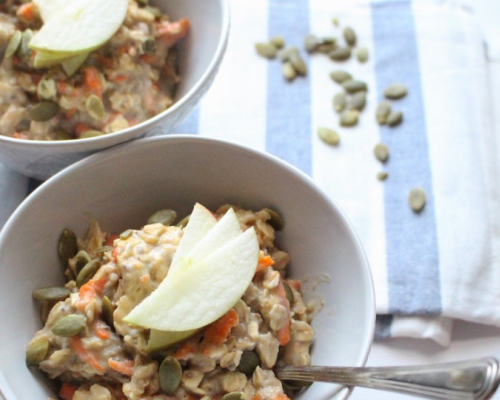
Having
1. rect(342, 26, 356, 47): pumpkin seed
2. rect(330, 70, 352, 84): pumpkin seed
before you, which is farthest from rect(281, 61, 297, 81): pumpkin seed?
rect(342, 26, 356, 47): pumpkin seed

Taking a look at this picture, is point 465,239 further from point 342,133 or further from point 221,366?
point 221,366

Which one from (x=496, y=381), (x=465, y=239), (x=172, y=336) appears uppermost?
(x=496, y=381)

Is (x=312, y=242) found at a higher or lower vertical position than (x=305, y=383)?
higher

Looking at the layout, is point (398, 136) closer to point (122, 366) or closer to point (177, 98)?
point (177, 98)

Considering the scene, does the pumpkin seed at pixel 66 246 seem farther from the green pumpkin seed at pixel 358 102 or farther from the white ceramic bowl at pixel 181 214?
the green pumpkin seed at pixel 358 102

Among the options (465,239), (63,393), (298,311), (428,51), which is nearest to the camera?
(63,393)

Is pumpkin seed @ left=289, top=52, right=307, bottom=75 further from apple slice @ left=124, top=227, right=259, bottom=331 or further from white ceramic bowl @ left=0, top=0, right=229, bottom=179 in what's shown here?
apple slice @ left=124, top=227, right=259, bottom=331

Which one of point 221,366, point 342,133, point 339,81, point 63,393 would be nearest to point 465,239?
point 342,133
